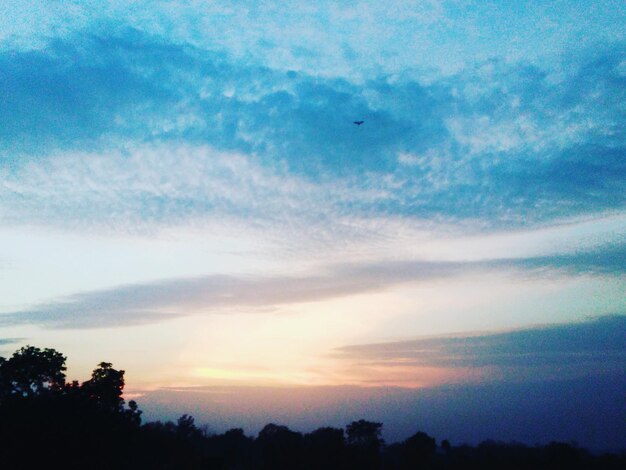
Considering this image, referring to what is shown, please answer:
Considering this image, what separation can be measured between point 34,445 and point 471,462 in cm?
6656

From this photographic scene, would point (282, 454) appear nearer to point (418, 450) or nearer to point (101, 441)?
point (418, 450)

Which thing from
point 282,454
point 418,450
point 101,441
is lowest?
point 418,450

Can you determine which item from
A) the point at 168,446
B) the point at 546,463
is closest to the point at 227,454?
the point at 168,446

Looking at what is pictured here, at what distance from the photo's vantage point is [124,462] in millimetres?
36094

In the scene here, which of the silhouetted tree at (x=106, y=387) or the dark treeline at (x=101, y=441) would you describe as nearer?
the dark treeline at (x=101, y=441)

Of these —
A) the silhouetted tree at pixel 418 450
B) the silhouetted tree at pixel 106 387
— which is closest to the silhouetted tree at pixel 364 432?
the silhouetted tree at pixel 418 450

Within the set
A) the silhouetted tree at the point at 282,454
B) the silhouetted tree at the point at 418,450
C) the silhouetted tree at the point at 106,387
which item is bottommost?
the silhouetted tree at the point at 418,450

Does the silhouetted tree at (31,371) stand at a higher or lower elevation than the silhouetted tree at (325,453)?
higher

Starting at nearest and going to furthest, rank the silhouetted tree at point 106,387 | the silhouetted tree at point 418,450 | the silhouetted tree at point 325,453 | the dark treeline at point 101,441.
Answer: the dark treeline at point 101,441 → the silhouetted tree at point 106,387 → the silhouetted tree at point 325,453 → the silhouetted tree at point 418,450

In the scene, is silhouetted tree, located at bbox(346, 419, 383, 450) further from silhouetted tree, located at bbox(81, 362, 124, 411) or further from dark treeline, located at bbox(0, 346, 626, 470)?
silhouetted tree, located at bbox(81, 362, 124, 411)

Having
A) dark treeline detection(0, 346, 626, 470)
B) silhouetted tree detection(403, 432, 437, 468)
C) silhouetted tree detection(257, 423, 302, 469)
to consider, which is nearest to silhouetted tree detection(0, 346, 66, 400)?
dark treeline detection(0, 346, 626, 470)

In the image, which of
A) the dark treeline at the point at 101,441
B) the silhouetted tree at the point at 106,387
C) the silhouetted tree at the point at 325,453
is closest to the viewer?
the dark treeline at the point at 101,441

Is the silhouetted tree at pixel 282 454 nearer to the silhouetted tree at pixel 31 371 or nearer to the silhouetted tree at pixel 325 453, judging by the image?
the silhouetted tree at pixel 325 453

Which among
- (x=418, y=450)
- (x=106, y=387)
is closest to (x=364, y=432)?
(x=418, y=450)
